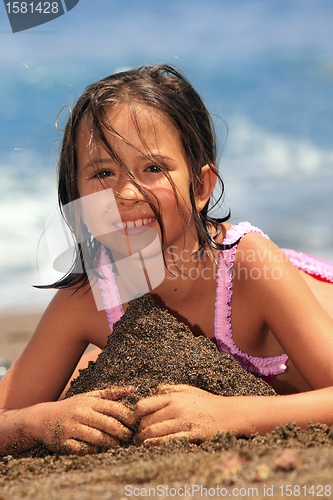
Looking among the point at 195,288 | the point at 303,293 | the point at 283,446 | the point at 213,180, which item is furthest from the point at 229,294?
the point at 283,446

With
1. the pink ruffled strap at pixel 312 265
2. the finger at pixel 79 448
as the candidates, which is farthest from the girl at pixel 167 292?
the pink ruffled strap at pixel 312 265

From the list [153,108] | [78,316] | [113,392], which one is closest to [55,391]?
[78,316]

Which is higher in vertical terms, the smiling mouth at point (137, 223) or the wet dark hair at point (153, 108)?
the wet dark hair at point (153, 108)

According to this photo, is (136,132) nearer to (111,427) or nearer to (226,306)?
(226,306)

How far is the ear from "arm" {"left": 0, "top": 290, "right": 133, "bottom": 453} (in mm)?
A: 816

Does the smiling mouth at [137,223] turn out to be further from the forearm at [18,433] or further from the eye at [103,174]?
the forearm at [18,433]

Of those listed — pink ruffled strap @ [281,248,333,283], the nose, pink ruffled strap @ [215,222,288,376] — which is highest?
the nose

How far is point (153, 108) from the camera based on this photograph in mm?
2062

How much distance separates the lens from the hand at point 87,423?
1.50m

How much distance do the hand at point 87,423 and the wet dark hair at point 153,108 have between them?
84 centimetres

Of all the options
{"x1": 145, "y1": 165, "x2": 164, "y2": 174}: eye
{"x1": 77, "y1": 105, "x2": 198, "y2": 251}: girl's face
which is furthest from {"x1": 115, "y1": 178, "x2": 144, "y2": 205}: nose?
{"x1": 145, "y1": 165, "x2": 164, "y2": 174}: eye

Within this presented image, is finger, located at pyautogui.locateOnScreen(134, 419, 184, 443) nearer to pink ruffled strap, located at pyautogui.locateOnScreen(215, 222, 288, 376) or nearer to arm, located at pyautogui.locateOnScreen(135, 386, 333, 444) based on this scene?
arm, located at pyautogui.locateOnScreen(135, 386, 333, 444)

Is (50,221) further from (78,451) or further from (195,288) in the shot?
(78,451)

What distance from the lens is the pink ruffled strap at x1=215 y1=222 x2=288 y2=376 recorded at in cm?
211
